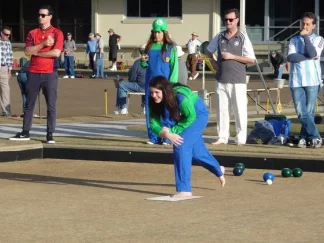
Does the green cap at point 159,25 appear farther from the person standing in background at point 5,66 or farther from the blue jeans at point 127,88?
the blue jeans at point 127,88

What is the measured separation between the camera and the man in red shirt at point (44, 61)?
12891 mm

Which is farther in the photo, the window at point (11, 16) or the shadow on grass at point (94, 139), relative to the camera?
the window at point (11, 16)

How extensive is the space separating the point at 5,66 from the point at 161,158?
23.0 feet

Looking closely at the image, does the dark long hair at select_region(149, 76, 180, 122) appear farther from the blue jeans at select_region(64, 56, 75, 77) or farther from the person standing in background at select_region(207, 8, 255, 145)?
the blue jeans at select_region(64, 56, 75, 77)

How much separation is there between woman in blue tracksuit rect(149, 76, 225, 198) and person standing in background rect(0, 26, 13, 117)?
9.29m

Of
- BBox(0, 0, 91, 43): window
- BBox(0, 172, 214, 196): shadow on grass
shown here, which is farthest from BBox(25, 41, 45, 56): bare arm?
BBox(0, 0, 91, 43): window

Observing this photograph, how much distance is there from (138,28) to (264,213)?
3531 cm

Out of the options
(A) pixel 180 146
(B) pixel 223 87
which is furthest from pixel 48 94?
(A) pixel 180 146

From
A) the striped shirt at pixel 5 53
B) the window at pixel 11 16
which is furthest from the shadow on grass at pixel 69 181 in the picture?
the window at pixel 11 16

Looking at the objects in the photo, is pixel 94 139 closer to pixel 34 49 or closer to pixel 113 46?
pixel 34 49

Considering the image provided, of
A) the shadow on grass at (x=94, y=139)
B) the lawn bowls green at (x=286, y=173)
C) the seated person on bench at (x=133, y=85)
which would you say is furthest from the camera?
the seated person on bench at (x=133, y=85)

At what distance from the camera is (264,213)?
8.73 metres

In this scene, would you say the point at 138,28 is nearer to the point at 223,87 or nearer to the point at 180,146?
the point at 223,87

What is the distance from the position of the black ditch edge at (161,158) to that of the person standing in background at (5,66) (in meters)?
5.72
